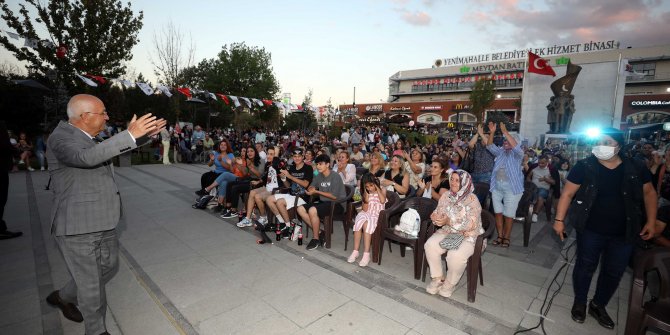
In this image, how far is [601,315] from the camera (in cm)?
290

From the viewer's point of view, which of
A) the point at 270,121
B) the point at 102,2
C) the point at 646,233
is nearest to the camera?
the point at 646,233

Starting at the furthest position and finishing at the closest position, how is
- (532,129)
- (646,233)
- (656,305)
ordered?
(532,129) → (646,233) → (656,305)

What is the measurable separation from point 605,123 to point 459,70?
4596 centimetres

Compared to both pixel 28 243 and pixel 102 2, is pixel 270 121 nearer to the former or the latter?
pixel 102 2

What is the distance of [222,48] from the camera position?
3416 centimetres

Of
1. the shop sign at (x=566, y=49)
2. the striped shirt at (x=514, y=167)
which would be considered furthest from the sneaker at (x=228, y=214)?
the shop sign at (x=566, y=49)

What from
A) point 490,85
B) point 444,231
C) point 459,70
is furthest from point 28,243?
point 459,70

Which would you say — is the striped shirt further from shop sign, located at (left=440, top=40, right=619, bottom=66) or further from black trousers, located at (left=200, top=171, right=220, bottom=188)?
shop sign, located at (left=440, top=40, right=619, bottom=66)

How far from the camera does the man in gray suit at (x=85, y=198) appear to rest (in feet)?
6.93

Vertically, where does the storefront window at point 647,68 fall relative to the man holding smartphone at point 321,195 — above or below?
above

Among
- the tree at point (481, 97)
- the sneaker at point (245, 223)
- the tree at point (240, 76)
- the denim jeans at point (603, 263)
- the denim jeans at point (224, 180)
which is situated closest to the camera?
the denim jeans at point (603, 263)

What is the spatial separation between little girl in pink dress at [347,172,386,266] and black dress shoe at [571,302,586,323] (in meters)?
2.22

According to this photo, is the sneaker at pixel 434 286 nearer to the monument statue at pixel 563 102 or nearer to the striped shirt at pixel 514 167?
the striped shirt at pixel 514 167

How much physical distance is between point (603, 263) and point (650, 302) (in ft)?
1.96
